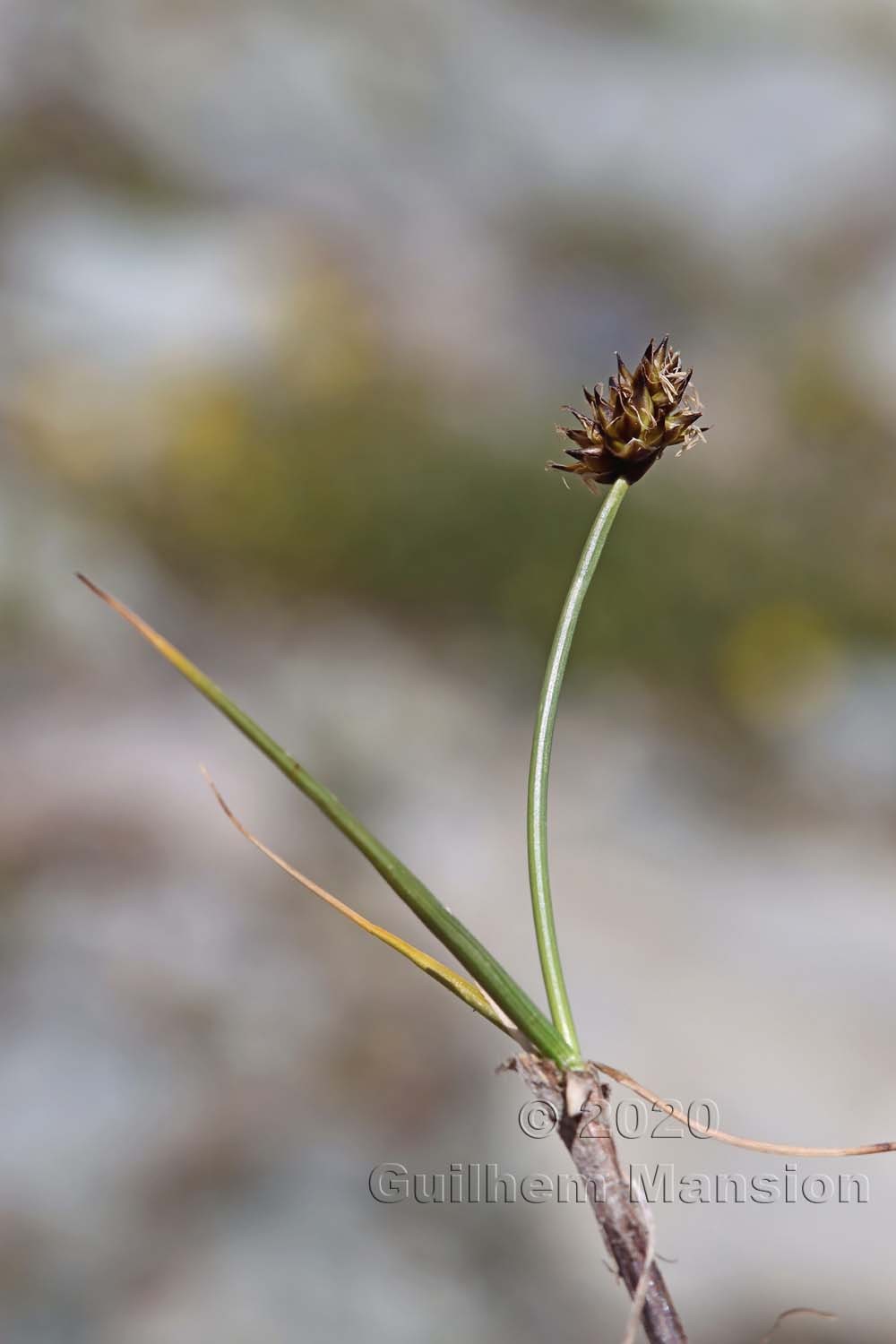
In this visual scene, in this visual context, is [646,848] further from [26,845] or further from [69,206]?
[69,206]

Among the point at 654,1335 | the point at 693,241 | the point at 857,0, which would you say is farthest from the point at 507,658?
the point at 857,0

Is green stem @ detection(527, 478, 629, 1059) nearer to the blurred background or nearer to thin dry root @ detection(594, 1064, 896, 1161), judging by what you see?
thin dry root @ detection(594, 1064, 896, 1161)

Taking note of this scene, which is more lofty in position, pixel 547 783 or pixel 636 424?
pixel 636 424

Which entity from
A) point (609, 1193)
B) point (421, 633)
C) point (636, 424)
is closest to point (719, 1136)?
point (609, 1193)

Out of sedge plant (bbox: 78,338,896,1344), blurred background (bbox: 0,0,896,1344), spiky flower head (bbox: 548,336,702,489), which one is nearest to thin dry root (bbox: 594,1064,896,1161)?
sedge plant (bbox: 78,338,896,1344)

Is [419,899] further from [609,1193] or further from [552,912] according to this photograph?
[609,1193]

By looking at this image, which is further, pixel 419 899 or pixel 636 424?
pixel 636 424
